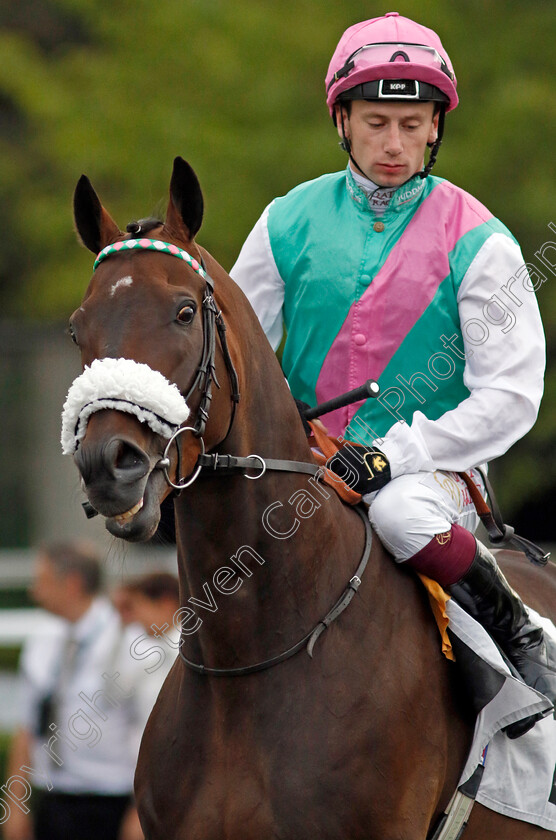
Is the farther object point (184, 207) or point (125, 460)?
point (184, 207)

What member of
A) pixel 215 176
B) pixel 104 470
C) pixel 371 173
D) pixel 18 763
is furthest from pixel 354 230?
pixel 215 176

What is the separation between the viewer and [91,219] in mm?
3154

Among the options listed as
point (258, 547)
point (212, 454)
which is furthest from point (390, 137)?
point (258, 547)

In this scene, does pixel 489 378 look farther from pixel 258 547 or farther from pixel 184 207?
pixel 184 207

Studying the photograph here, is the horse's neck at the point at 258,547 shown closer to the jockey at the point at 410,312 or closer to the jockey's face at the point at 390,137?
the jockey at the point at 410,312

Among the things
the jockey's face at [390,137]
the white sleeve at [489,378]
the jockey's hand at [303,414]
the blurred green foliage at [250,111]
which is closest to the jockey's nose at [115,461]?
the jockey's hand at [303,414]

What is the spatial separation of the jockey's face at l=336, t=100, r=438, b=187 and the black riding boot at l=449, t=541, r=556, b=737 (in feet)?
3.88

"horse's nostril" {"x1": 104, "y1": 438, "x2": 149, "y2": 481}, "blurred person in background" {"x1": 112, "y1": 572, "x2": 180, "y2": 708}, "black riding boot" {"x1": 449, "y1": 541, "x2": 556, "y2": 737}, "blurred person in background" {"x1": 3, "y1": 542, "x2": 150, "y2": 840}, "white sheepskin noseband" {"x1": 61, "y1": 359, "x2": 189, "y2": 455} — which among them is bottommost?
"blurred person in background" {"x1": 3, "y1": 542, "x2": 150, "y2": 840}

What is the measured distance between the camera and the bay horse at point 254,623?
2.96 m

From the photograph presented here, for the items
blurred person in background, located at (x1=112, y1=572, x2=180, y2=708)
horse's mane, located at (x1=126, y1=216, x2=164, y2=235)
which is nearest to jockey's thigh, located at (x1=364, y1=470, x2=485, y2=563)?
horse's mane, located at (x1=126, y1=216, x2=164, y2=235)

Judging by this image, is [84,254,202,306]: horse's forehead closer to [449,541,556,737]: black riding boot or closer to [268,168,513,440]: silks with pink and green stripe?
[268,168,513,440]: silks with pink and green stripe

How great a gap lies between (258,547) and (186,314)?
0.68 m

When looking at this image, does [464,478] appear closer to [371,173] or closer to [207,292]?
[371,173]

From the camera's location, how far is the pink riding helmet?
12.2ft
